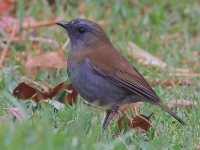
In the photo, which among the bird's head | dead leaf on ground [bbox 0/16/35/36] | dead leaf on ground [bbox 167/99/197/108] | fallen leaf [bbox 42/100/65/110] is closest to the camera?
fallen leaf [bbox 42/100/65/110]

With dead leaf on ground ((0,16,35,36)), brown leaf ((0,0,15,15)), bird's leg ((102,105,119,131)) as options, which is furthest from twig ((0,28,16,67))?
bird's leg ((102,105,119,131))

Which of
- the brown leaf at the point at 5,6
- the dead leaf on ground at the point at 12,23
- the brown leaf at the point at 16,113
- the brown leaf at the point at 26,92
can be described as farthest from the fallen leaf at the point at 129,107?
the brown leaf at the point at 5,6

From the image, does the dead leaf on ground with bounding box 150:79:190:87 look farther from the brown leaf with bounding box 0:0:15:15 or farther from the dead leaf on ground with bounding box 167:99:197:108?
the brown leaf with bounding box 0:0:15:15

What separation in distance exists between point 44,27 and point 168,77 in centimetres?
196

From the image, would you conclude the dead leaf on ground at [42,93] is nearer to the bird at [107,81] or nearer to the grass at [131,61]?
the grass at [131,61]

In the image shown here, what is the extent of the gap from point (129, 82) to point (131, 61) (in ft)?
6.78

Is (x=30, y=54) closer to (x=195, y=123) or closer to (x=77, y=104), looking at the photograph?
(x=77, y=104)

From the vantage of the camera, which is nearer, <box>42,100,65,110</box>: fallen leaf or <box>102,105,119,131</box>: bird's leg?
<box>102,105,119,131</box>: bird's leg

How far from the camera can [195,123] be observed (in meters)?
4.95

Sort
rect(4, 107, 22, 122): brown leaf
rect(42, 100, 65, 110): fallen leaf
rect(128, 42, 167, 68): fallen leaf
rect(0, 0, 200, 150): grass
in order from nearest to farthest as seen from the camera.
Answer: rect(0, 0, 200, 150): grass → rect(4, 107, 22, 122): brown leaf → rect(42, 100, 65, 110): fallen leaf → rect(128, 42, 167, 68): fallen leaf

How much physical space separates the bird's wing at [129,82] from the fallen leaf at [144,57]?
1.95 meters

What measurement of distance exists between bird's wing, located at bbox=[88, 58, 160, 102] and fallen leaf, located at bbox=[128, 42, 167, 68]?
76.8 inches

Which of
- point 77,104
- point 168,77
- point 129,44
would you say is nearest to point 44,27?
point 129,44

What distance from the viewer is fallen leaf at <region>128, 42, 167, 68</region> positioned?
703cm
